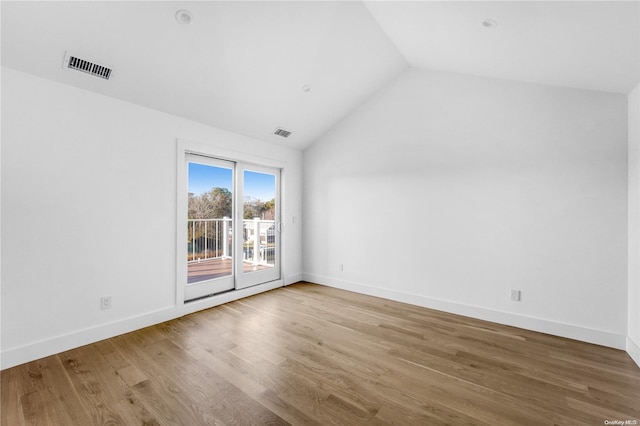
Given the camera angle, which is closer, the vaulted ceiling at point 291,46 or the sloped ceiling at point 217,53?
the vaulted ceiling at point 291,46

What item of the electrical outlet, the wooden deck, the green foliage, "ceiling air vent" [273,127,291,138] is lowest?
the electrical outlet

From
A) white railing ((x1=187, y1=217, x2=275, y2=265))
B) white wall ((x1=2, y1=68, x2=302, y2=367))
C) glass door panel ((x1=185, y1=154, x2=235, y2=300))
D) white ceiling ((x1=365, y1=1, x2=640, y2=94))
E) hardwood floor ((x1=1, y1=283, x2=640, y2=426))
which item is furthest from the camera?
white railing ((x1=187, y1=217, x2=275, y2=265))

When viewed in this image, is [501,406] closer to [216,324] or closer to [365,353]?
[365,353]

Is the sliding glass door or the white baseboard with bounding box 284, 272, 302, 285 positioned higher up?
the sliding glass door

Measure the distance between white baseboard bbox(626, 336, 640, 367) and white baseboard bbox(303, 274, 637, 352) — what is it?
0.07 m

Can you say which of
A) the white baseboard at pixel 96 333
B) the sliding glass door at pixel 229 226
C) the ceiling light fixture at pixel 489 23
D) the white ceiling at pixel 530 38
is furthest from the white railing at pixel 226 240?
the ceiling light fixture at pixel 489 23

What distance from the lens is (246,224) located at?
13.7 ft

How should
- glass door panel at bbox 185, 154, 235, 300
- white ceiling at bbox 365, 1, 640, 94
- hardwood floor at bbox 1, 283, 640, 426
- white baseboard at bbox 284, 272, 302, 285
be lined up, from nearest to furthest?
hardwood floor at bbox 1, 283, 640, 426
white ceiling at bbox 365, 1, 640, 94
glass door panel at bbox 185, 154, 235, 300
white baseboard at bbox 284, 272, 302, 285

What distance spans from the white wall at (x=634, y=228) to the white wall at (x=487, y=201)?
8 cm

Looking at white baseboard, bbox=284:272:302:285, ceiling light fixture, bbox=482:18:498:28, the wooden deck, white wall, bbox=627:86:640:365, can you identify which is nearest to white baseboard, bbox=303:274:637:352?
white wall, bbox=627:86:640:365

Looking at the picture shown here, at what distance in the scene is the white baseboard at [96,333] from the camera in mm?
2189

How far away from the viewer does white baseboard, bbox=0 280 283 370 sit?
Answer: 86.2 inches

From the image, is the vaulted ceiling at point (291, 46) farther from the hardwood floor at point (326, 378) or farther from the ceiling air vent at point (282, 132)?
the hardwood floor at point (326, 378)

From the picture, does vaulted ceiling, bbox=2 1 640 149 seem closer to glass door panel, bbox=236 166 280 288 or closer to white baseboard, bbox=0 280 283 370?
glass door panel, bbox=236 166 280 288
